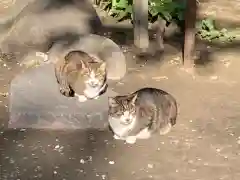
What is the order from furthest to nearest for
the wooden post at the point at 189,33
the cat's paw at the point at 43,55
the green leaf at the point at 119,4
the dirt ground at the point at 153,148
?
1. the green leaf at the point at 119,4
2. the cat's paw at the point at 43,55
3. the wooden post at the point at 189,33
4. the dirt ground at the point at 153,148

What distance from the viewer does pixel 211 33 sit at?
4.98 m

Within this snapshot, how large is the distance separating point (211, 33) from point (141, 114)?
166 cm

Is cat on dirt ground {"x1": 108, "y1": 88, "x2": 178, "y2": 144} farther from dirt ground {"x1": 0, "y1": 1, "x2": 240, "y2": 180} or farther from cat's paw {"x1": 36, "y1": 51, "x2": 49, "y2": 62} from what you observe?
cat's paw {"x1": 36, "y1": 51, "x2": 49, "y2": 62}

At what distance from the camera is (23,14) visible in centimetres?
489

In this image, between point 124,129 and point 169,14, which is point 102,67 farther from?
point 169,14

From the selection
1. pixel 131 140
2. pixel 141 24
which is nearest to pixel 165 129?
pixel 131 140

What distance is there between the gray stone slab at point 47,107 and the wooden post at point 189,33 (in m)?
0.70

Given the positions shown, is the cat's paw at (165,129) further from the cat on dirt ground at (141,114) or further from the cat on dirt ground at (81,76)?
the cat on dirt ground at (81,76)

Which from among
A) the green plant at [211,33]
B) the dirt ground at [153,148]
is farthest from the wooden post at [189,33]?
the green plant at [211,33]

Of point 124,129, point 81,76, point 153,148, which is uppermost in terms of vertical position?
point 81,76

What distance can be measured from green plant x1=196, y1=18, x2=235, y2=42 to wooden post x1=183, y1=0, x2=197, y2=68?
1.70 ft

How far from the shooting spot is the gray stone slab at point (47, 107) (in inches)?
152

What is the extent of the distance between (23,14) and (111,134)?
159 cm

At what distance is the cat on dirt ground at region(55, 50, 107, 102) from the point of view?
13.0 ft
